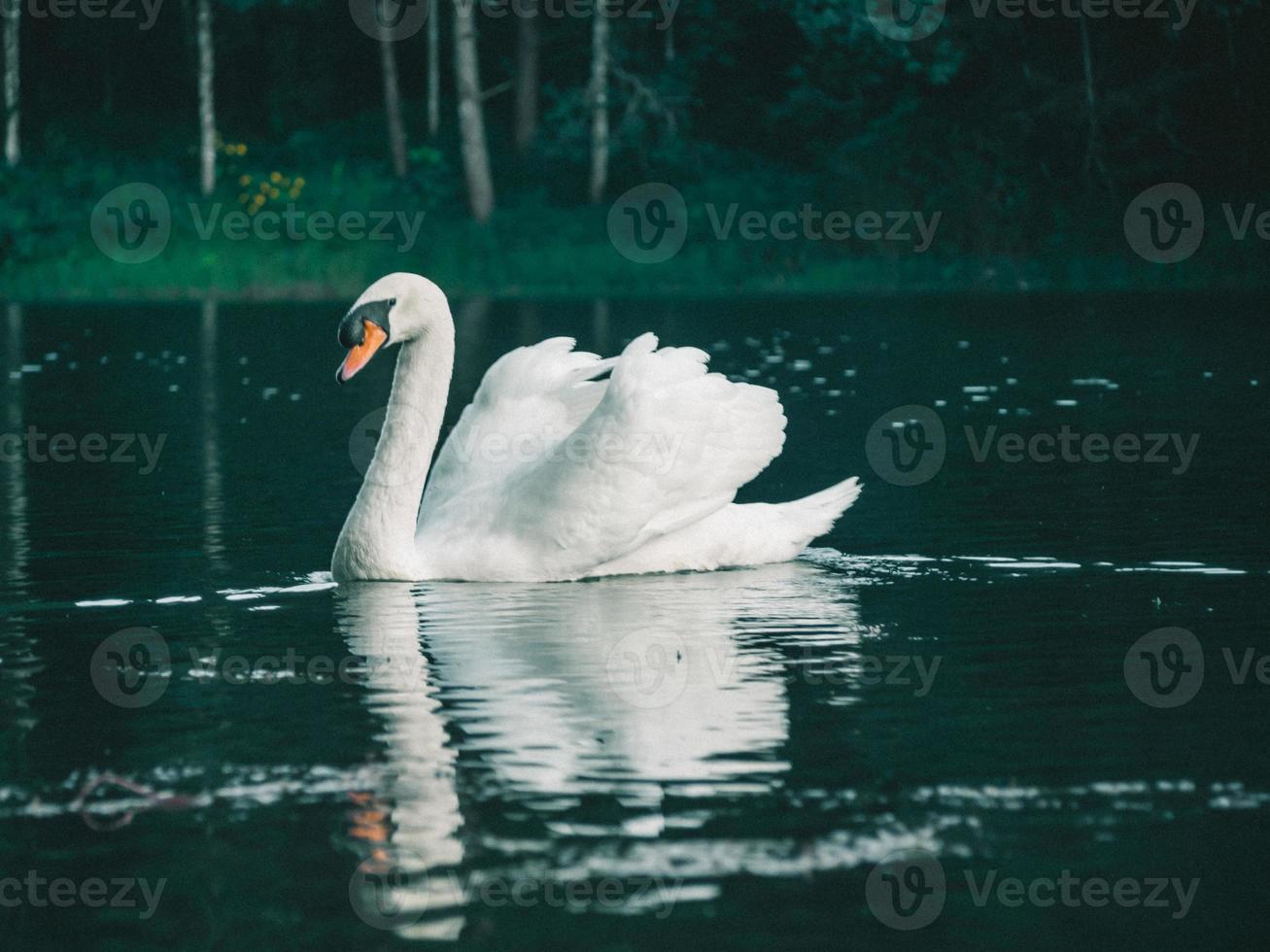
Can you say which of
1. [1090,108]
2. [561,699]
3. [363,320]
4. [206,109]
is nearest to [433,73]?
[206,109]

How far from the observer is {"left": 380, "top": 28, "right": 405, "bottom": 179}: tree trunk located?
4797 cm

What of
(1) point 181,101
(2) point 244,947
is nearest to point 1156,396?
(2) point 244,947

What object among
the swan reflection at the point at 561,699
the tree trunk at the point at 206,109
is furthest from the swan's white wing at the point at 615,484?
the tree trunk at the point at 206,109

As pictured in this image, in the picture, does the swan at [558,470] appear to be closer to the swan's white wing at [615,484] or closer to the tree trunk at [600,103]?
the swan's white wing at [615,484]

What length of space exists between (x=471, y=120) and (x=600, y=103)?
263 centimetres

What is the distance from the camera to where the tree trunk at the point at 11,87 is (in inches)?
1975

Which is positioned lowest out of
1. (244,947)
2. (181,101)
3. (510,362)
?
(244,947)

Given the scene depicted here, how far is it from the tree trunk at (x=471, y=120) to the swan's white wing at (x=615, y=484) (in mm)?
33018

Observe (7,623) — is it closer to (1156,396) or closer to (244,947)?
(244,947)

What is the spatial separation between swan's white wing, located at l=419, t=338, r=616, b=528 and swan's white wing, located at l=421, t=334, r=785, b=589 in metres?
0.27

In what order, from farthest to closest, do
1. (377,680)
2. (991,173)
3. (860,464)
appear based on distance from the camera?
1. (991,173)
2. (860,464)
3. (377,680)

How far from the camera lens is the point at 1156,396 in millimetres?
21859

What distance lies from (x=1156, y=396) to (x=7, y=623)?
13.4 m

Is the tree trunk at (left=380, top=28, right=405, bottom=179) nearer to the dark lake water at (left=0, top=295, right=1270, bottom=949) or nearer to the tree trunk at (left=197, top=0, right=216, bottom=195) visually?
the tree trunk at (left=197, top=0, right=216, bottom=195)
